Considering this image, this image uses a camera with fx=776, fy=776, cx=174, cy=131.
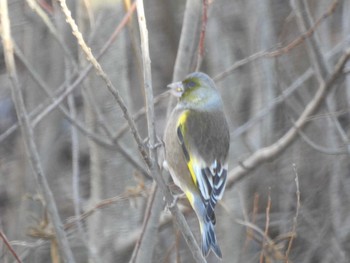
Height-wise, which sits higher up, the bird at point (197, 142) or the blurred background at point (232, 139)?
the bird at point (197, 142)

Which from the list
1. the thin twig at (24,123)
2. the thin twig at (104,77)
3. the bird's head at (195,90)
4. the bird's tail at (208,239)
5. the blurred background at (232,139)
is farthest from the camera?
the blurred background at (232,139)

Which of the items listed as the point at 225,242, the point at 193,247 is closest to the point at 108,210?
the point at 225,242

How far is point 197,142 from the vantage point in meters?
3.71

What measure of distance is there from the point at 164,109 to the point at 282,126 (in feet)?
4.51

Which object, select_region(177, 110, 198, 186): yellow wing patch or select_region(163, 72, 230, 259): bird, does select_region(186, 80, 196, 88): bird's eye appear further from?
select_region(177, 110, 198, 186): yellow wing patch

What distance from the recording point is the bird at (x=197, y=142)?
3602 millimetres

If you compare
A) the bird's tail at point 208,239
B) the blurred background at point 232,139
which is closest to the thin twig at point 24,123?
the bird's tail at point 208,239

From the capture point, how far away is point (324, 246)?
5.91 metres

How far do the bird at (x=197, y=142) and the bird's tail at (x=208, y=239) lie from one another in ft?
0.27

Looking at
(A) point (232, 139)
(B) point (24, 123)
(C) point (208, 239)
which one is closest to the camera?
(B) point (24, 123)

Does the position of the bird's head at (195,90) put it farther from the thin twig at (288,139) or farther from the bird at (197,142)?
the thin twig at (288,139)

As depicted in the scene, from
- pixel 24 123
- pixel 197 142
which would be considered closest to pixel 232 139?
pixel 197 142

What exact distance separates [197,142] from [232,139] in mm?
1219

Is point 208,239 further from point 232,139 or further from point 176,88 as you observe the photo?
point 232,139
